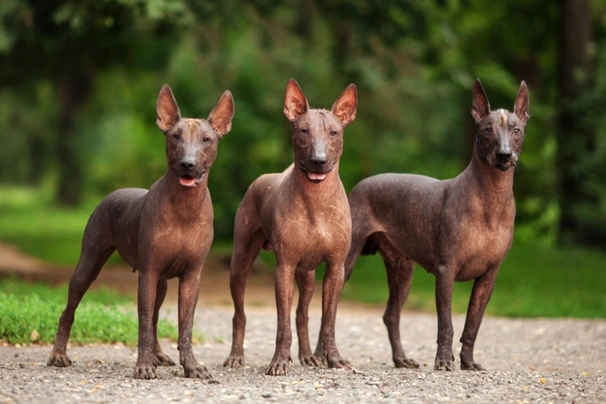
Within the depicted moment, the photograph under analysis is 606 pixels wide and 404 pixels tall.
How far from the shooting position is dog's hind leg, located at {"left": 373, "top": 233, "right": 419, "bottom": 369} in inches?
482

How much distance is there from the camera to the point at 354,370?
10516 millimetres

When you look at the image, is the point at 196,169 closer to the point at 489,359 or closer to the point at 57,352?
the point at 57,352

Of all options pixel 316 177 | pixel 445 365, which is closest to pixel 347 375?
pixel 445 365

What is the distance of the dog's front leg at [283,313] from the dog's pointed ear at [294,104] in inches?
54.9

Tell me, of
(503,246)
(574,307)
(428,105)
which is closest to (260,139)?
(428,105)

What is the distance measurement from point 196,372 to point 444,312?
102 inches

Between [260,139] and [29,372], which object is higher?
[260,139]

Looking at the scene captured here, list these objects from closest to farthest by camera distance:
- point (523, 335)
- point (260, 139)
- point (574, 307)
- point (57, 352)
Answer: point (57, 352) → point (523, 335) → point (574, 307) → point (260, 139)

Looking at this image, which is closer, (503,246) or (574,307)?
(503,246)

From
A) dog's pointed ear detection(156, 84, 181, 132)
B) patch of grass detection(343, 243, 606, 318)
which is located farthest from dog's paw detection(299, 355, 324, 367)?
patch of grass detection(343, 243, 606, 318)

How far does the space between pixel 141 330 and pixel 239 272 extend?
5.76 ft

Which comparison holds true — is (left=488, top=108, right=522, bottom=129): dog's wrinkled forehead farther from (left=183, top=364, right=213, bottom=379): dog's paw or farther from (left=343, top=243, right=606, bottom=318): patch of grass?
(left=343, top=243, right=606, bottom=318): patch of grass

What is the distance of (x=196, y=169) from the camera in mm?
9758

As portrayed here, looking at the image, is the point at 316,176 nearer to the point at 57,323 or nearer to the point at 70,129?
the point at 57,323
